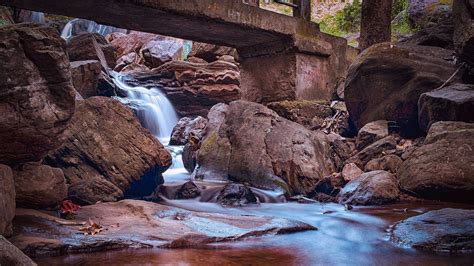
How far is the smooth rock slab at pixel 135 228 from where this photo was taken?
3.19 m

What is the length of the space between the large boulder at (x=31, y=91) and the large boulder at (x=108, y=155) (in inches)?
49.6

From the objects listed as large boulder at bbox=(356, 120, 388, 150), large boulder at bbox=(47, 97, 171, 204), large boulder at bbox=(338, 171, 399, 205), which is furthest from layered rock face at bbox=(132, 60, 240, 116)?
large boulder at bbox=(338, 171, 399, 205)

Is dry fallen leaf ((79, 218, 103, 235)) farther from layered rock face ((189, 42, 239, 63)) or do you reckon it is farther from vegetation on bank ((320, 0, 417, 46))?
vegetation on bank ((320, 0, 417, 46))

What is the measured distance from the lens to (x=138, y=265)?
9.41ft

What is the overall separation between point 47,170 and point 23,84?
3.40ft

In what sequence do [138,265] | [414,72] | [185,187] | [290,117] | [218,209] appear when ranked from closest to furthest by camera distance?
[138,265], [218,209], [185,187], [414,72], [290,117]

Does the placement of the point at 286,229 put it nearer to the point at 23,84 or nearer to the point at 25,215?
the point at 25,215

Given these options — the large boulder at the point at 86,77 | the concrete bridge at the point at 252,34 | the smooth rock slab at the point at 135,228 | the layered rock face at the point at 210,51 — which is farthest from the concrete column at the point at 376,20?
the large boulder at the point at 86,77

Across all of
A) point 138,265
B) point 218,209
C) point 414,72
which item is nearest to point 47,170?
point 138,265

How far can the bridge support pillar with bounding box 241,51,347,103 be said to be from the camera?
7.88 meters

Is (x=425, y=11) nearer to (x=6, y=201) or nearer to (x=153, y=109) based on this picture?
(x=153, y=109)

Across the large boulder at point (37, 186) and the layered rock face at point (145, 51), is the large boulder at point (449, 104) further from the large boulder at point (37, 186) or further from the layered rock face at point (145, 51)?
the layered rock face at point (145, 51)

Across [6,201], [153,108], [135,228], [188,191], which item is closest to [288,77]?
[188,191]

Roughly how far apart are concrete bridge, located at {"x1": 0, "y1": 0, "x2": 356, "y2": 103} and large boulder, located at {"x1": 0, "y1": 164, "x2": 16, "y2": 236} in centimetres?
301
